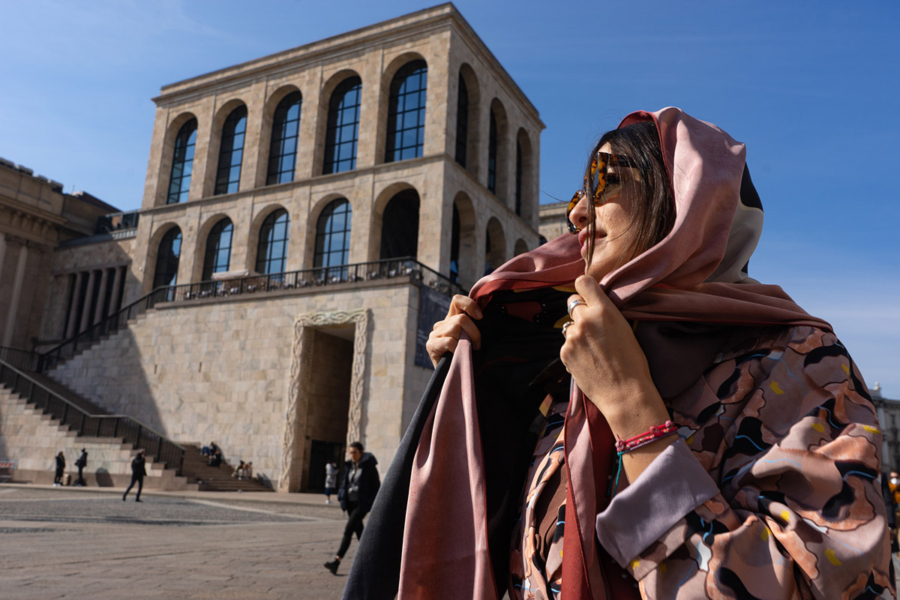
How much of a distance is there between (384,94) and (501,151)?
259 inches

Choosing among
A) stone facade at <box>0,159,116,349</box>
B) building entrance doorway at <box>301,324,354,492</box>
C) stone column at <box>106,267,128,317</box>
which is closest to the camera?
building entrance doorway at <box>301,324,354,492</box>

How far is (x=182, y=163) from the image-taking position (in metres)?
32.3

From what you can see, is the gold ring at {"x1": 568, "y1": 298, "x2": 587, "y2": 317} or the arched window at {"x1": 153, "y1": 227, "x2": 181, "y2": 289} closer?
the gold ring at {"x1": 568, "y1": 298, "x2": 587, "y2": 317}

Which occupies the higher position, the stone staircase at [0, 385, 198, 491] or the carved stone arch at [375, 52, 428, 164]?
the carved stone arch at [375, 52, 428, 164]


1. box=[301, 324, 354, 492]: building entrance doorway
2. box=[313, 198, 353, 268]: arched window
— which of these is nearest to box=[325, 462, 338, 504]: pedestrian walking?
box=[301, 324, 354, 492]: building entrance doorway

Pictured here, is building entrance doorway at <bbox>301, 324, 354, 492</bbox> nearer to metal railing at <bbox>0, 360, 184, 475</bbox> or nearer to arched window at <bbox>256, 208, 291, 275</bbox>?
metal railing at <bbox>0, 360, 184, 475</bbox>

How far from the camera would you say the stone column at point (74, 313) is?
34.8 metres

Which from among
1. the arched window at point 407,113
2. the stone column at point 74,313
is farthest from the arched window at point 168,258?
the arched window at point 407,113

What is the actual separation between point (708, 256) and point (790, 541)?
1.85 feet

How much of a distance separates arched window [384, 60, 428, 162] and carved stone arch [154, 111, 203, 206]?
10916 millimetres

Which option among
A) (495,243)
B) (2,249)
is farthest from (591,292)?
(2,249)

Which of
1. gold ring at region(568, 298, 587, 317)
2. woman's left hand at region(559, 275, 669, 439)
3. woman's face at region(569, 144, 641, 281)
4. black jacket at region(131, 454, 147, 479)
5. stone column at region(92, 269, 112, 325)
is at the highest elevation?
stone column at region(92, 269, 112, 325)

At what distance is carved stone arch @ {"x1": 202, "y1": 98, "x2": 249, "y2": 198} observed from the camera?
3058 cm

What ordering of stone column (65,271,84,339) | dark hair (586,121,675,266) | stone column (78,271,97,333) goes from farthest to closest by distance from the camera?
stone column (65,271,84,339), stone column (78,271,97,333), dark hair (586,121,675,266)
